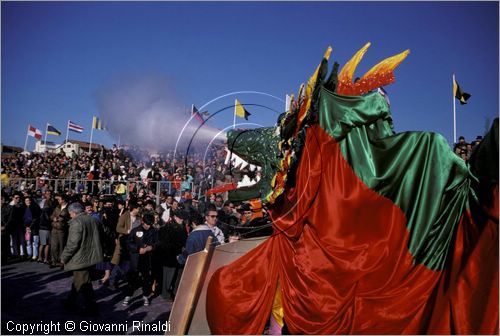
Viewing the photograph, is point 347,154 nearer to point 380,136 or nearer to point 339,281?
point 380,136

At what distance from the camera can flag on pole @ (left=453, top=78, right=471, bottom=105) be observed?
11.0m

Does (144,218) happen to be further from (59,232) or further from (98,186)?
(98,186)

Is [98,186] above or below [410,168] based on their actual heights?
above

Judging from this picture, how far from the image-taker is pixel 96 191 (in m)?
14.4

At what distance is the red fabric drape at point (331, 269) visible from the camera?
3631 millimetres

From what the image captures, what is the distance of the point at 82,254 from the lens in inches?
252

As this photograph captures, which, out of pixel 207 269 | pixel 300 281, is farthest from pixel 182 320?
pixel 300 281

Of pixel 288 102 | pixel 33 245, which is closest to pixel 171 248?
pixel 288 102

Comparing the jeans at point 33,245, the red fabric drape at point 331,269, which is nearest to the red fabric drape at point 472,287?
the red fabric drape at point 331,269

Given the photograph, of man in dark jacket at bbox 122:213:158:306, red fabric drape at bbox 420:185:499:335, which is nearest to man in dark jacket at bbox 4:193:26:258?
man in dark jacket at bbox 122:213:158:306

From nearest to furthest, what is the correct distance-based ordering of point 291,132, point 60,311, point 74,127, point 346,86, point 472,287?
point 472,287 → point 291,132 → point 346,86 → point 60,311 → point 74,127

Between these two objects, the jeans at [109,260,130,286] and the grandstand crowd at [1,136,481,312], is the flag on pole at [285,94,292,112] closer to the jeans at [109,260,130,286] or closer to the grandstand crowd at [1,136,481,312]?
the grandstand crowd at [1,136,481,312]

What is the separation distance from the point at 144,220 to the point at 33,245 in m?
4.96

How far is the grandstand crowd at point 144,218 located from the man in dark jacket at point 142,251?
2 cm
